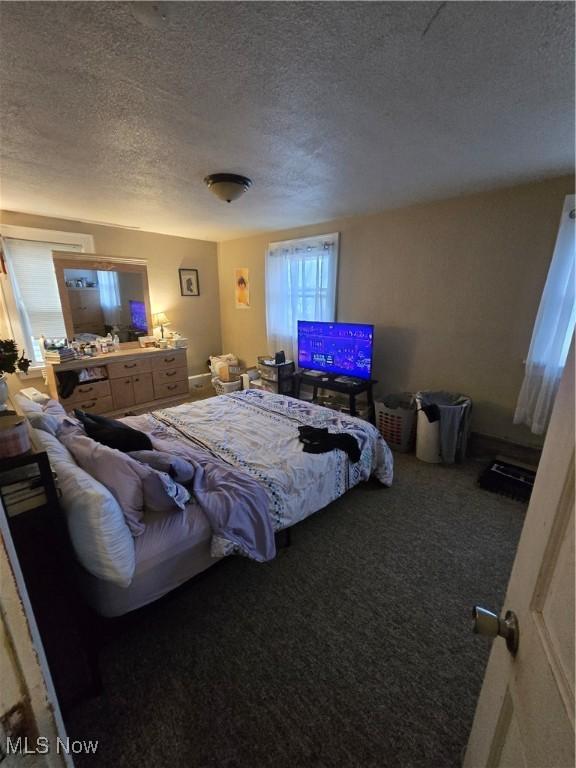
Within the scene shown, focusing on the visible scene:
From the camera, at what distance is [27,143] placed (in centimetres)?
182

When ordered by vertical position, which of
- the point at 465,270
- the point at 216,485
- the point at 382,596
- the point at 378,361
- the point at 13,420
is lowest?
the point at 382,596

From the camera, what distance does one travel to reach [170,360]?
14.6 ft

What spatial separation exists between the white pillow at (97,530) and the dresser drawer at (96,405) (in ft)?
9.22

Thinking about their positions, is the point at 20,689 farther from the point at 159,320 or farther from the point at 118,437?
the point at 159,320

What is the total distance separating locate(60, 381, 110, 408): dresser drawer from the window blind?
2.39 ft

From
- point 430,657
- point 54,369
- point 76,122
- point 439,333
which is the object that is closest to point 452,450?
point 439,333

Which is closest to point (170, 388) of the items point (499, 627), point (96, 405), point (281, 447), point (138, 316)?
point (96, 405)

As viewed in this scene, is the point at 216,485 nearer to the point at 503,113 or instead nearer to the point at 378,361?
the point at 503,113

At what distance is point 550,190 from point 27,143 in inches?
142

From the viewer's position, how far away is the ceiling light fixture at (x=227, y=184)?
2291 millimetres

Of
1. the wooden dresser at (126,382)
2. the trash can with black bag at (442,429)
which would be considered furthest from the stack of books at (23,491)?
the wooden dresser at (126,382)

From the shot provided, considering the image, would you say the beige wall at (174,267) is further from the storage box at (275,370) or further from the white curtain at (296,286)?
the storage box at (275,370)

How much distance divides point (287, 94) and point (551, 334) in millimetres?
2539

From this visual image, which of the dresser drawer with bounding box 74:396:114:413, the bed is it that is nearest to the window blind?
the dresser drawer with bounding box 74:396:114:413
